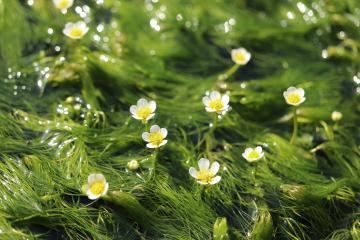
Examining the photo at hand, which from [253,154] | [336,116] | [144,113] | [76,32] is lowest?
[336,116]

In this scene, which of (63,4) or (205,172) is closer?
(205,172)

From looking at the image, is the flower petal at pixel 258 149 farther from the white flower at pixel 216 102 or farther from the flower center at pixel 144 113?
the flower center at pixel 144 113

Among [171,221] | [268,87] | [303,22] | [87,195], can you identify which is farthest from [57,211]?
[303,22]

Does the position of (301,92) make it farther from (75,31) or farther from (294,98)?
(75,31)

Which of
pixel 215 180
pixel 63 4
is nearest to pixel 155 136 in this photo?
pixel 215 180

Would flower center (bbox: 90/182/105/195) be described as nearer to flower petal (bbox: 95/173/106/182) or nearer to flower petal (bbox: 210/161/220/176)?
flower petal (bbox: 95/173/106/182)

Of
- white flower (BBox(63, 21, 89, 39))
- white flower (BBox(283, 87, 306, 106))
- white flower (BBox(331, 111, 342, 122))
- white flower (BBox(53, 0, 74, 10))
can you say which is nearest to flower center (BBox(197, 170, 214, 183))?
white flower (BBox(283, 87, 306, 106))

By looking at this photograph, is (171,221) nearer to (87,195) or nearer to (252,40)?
(87,195)
